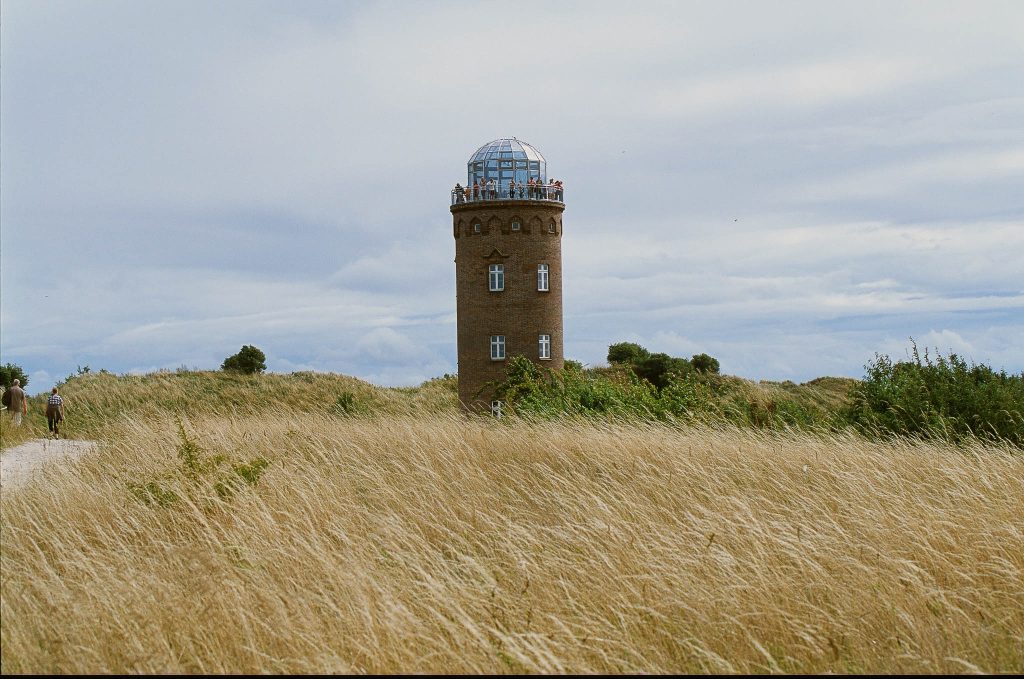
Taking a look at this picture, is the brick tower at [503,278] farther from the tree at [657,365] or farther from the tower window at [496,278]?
the tree at [657,365]

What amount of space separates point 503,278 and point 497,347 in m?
2.63

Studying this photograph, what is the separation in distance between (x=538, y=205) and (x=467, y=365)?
6.69m

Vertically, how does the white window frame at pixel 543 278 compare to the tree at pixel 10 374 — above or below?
above

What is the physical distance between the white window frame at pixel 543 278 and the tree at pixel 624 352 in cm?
1895

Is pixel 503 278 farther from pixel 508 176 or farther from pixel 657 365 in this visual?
pixel 657 365

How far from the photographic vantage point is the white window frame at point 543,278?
3372 centimetres

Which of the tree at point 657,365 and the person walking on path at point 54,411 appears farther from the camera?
the tree at point 657,365

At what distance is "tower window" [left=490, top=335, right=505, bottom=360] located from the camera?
33375mm

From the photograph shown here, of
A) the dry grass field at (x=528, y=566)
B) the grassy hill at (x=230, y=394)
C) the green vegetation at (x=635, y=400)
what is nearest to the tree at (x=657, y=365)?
the green vegetation at (x=635, y=400)

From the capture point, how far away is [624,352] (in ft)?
176

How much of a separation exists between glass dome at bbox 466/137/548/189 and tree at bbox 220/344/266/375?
2029cm

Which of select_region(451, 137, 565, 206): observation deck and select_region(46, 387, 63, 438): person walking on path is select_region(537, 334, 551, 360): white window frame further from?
select_region(46, 387, 63, 438): person walking on path

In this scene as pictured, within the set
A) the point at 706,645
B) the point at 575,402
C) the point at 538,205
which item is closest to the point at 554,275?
the point at 538,205

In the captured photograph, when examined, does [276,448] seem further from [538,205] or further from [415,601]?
[538,205]
